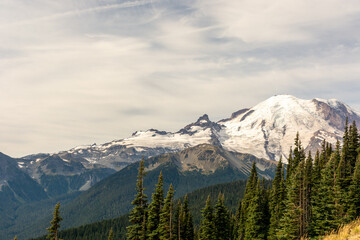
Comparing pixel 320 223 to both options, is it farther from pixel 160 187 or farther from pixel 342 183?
pixel 160 187

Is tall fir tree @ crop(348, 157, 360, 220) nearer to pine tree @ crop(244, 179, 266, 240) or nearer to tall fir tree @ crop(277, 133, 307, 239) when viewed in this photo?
tall fir tree @ crop(277, 133, 307, 239)

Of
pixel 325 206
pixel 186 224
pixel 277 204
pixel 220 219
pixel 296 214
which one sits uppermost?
pixel 325 206

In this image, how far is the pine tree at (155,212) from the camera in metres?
52.2

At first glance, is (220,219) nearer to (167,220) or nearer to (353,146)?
(167,220)

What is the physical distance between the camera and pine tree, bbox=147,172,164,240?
52.2 metres

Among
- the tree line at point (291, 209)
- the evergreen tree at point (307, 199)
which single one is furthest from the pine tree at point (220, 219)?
the evergreen tree at point (307, 199)

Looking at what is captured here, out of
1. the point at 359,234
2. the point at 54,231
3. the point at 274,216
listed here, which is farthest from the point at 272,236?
Result: the point at 359,234

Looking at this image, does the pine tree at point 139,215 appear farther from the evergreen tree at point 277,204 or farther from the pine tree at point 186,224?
the evergreen tree at point 277,204

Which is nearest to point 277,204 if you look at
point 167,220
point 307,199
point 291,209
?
point 307,199

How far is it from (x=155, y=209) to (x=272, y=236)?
26.7 m

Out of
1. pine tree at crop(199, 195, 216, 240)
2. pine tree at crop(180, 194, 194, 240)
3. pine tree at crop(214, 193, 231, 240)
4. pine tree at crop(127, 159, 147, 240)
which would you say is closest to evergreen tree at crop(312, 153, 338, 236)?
pine tree at crop(214, 193, 231, 240)

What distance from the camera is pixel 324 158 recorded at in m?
74.1

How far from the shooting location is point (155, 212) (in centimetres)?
5309

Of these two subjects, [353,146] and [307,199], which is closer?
[307,199]
